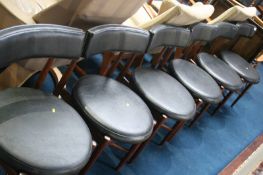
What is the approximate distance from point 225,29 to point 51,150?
2173 millimetres

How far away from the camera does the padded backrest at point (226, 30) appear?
2.88m

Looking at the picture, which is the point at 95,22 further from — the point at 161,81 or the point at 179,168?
the point at 179,168

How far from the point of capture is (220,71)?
288 centimetres

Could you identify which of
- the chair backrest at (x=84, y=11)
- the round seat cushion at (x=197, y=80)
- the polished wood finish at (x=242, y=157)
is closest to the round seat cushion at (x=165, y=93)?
the round seat cushion at (x=197, y=80)

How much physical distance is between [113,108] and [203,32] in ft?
4.05

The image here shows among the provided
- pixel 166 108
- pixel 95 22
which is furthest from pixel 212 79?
pixel 95 22

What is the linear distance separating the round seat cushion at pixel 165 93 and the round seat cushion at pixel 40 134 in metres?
0.63

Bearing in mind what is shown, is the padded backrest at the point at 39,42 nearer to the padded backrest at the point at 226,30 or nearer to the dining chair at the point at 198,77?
the dining chair at the point at 198,77

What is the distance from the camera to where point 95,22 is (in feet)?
6.82

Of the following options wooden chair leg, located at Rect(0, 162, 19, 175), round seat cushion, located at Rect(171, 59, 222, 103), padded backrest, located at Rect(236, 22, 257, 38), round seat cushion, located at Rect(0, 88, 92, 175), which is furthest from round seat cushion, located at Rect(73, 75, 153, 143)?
padded backrest, located at Rect(236, 22, 257, 38)

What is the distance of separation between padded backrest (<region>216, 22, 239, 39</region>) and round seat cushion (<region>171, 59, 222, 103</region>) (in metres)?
0.44

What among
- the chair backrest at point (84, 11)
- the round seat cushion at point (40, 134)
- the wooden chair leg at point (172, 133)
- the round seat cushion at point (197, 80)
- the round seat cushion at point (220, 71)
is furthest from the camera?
the round seat cushion at point (220, 71)

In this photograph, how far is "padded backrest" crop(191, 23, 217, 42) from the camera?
2.53 metres

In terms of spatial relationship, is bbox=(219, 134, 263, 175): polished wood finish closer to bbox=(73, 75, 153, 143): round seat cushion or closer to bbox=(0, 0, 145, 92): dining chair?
bbox=(73, 75, 153, 143): round seat cushion
